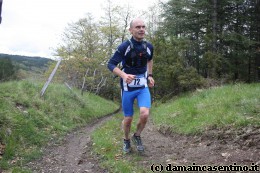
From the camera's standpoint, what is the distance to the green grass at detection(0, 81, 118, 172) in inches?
290

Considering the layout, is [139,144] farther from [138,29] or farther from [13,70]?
[13,70]

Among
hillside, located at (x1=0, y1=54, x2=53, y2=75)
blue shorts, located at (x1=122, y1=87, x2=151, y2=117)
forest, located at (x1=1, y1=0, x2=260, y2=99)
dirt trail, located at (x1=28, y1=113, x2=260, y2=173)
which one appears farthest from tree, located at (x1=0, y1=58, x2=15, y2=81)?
blue shorts, located at (x1=122, y1=87, x2=151, y2=117)

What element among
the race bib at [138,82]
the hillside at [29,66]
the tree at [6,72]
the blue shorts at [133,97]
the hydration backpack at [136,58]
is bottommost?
the hillside at [29,66]

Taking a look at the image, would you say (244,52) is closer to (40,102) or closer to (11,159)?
(40,102)

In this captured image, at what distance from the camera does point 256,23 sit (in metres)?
28.0

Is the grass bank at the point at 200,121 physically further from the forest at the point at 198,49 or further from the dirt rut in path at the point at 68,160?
the forest at the point at 198,49

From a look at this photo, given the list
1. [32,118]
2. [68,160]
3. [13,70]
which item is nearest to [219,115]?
[68,160]

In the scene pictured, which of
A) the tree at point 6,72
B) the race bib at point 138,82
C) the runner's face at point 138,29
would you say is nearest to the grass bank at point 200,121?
the race bib at point 138,82

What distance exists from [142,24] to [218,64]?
58.4ft

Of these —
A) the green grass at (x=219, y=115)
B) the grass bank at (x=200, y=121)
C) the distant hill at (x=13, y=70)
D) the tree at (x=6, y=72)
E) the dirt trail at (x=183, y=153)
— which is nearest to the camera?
the dirt trail at (x=183, y=153)

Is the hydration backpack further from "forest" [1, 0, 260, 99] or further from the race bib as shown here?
"forest" [1, 0, 260, 99]

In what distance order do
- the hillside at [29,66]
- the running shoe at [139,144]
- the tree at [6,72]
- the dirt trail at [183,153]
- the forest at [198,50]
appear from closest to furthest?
the dirt trail at [183,153] < the running shoe at [139,144] < the tree at [6,72] < the forest at [198,50] < the hillside at [29,66]

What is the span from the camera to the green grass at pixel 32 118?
24.2 feet

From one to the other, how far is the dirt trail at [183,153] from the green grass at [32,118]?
54 cm
